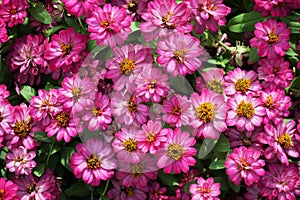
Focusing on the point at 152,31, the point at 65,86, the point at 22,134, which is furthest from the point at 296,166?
the point at 22,134

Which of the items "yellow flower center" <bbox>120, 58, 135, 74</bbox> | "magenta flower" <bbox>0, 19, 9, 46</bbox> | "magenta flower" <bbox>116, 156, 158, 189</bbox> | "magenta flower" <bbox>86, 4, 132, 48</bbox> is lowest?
"magenta flower" <bbox>116, 156, 158, 189</bbox>

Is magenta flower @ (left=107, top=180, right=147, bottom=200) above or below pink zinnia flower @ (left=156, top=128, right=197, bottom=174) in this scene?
below

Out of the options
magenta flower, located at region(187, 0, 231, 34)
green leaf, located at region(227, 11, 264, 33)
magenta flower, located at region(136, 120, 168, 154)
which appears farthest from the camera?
green leaf, located at region(227, 11, 264, 33)

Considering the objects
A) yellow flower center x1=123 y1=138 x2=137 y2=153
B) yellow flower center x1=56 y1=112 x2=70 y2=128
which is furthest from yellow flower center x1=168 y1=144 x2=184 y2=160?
yellow flower center x1=56 y1=112 x2=70 y2=128

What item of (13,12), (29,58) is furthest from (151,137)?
(13,12)

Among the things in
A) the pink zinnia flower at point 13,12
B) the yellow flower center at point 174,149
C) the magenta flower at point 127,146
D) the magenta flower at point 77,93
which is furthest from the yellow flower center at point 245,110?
the pink zinnia flower at point 13,12

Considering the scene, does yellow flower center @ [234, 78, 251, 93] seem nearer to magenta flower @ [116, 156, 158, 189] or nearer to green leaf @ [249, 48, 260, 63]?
green leaf @ [249, 48, 260, 63]

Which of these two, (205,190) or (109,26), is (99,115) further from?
(205,190)
